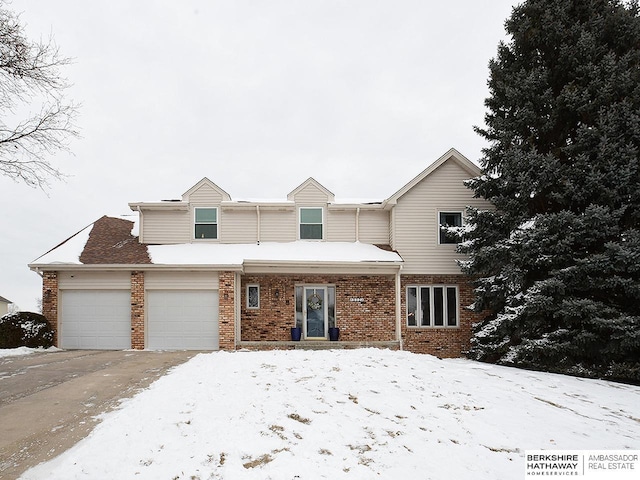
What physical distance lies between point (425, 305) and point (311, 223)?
5490 millimetres

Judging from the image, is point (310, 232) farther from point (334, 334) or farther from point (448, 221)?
point (448, 221)

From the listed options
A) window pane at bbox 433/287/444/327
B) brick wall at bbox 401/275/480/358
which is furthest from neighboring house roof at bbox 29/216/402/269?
brick wall at bbox 401/275/480/358

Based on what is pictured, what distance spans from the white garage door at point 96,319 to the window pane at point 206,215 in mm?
3835

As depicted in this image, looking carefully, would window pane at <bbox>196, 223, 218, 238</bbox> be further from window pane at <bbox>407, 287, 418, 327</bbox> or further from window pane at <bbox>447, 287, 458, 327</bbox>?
window pane at <bbox>447, 287, 458, 327</bbox>

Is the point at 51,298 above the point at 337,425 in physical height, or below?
above

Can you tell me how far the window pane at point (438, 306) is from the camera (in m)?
14.4

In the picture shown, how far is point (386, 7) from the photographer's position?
17250mm

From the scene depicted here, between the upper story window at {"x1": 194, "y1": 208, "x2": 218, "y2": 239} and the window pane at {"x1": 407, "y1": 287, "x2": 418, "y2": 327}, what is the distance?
792cm

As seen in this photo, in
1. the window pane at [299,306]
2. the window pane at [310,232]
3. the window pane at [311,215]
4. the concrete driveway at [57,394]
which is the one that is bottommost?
the concrete driveway at [57,394]

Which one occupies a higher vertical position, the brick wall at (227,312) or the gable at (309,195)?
the gable at (309,195)

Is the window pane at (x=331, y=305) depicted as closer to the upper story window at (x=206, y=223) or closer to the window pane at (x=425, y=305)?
the window pane at (x=425, y=305)

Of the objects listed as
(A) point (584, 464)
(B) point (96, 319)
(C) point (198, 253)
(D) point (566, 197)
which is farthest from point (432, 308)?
(B) point (96, 319)

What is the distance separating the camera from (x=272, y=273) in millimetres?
14164

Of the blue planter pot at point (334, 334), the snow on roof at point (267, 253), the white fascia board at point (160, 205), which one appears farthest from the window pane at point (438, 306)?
the white fascia board at point (160, 205)
